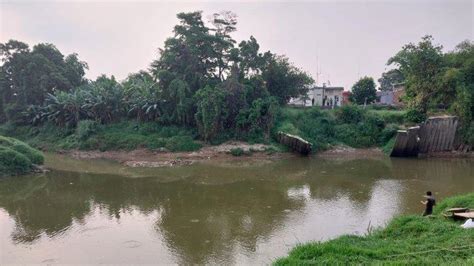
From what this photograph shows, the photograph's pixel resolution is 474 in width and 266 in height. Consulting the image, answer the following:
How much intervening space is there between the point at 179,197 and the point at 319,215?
5.29m

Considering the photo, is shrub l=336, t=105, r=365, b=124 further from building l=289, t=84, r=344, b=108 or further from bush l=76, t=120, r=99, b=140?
bush l=76, t=120, r=99, b=140

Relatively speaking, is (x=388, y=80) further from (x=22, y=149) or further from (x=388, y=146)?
(x=22, y=149)

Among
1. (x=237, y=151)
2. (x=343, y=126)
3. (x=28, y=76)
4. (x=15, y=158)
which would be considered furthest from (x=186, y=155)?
(x=28, y=76)

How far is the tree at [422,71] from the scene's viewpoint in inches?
975

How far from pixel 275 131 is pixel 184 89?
6.36 m

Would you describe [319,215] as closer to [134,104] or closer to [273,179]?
[273,179]

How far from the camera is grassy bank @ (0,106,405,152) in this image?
84.8 feet

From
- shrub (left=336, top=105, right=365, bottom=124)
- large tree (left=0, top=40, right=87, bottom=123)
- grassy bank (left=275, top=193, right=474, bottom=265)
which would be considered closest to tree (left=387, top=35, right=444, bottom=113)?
shrub (left=336, top=105, right=365, bottom=124)

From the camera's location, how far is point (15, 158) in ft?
61.3

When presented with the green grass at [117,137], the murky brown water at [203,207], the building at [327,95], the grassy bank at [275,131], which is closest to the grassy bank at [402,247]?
the murky brown water at [203,207]

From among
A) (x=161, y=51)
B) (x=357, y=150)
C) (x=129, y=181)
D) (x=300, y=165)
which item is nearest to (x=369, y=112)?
(x=357, y=150)

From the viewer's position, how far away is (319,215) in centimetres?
1216

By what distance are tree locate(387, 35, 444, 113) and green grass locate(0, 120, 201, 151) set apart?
14.0 metres

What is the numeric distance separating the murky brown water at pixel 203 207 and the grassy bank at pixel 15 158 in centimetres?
78
